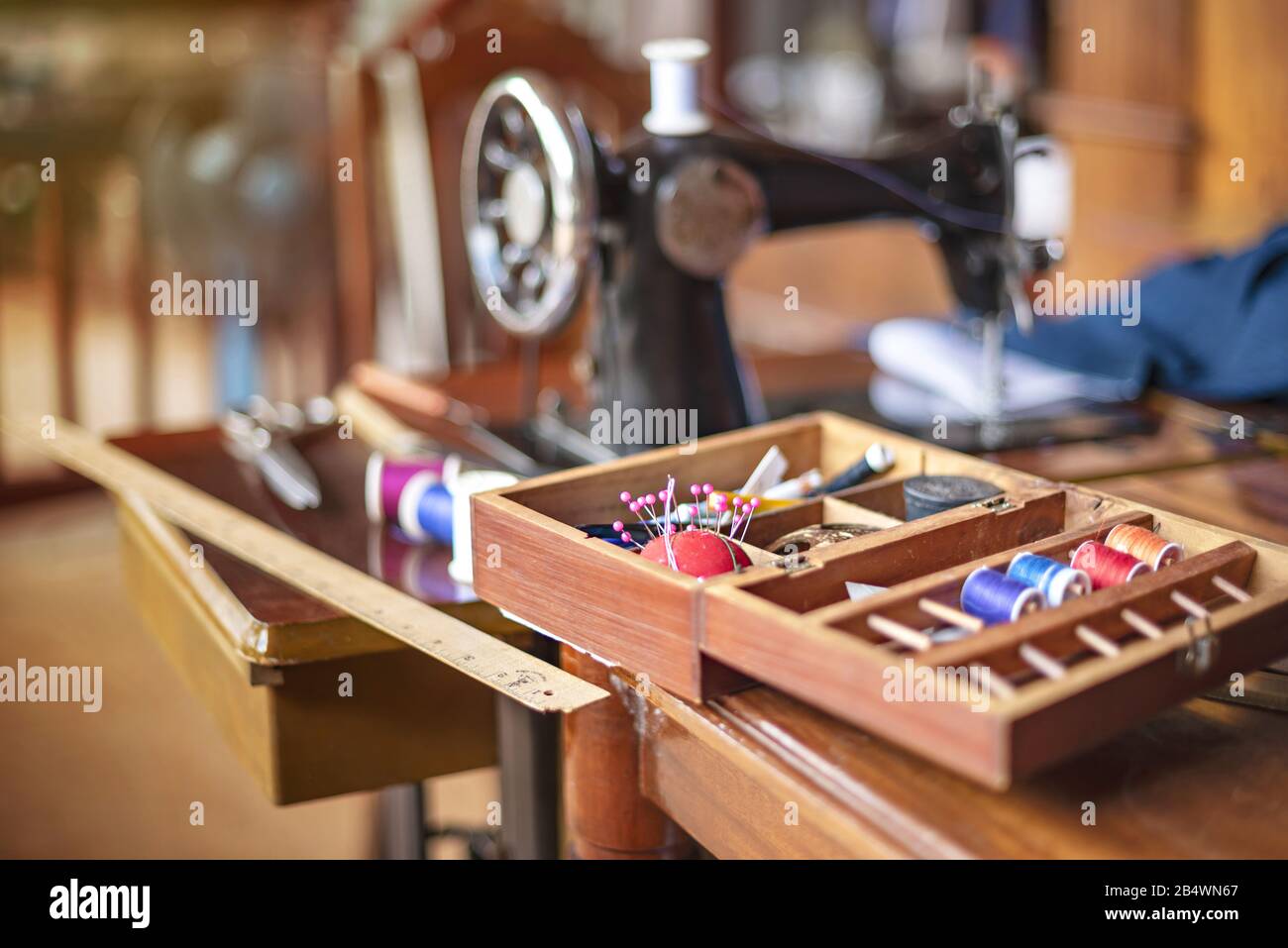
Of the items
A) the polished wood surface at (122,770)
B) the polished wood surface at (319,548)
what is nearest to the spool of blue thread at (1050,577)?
the polished wood surface at (319,548)

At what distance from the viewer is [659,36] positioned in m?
4.86

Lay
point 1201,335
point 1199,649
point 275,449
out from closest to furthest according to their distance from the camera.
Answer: point 1199,649, point 275,449, point 1201,335

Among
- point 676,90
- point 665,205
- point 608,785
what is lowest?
point 608,785

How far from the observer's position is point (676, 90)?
1.24 m

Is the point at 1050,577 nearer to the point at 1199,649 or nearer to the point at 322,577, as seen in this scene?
the point at 1199,649

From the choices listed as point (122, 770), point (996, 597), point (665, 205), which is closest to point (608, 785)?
point (996, 597)

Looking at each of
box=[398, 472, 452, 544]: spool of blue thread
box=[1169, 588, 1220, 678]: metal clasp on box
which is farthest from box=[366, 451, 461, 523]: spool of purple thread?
box=[1169, 588, 1220, 678]: metal clasp on box

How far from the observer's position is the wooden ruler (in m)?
0.83

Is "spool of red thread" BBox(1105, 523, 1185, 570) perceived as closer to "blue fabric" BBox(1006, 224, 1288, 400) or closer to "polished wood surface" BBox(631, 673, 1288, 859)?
"polished wood surface" BBox(631, 673, 1288, 859)

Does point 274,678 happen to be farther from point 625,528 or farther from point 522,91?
point 522,91

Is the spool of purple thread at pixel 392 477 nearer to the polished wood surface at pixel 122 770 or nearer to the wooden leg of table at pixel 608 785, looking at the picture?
the wooden leg of table at pixel 608 785

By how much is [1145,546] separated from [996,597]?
5.2 inches

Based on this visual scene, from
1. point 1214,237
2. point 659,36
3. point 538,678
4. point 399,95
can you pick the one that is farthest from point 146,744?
point 659,36
